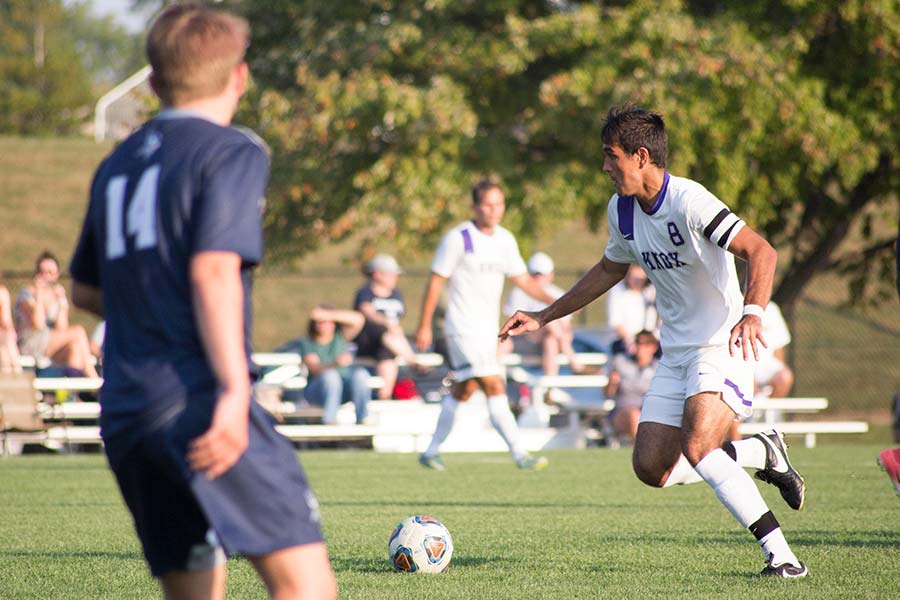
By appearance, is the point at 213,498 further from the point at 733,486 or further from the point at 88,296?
the point at 733,486

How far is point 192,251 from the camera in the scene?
268cm

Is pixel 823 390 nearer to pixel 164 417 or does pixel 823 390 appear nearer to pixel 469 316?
pixel 469 316

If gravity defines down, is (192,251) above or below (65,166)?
above

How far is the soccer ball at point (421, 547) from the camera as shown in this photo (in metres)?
5.50

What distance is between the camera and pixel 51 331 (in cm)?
1514

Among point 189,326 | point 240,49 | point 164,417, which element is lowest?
point 164,417

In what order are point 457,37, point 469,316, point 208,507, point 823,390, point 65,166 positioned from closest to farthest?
point 208,507
point 469,316
point 457,37
point 823,390
point 65,166

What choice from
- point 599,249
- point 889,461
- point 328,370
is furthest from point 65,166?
point 889,461

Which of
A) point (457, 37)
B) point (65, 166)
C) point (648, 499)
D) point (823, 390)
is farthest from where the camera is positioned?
point (65, 166)

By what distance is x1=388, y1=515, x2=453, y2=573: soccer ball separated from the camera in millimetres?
5496

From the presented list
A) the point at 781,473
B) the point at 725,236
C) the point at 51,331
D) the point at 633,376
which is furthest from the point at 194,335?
the point at 51,331

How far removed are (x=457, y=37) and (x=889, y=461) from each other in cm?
1516

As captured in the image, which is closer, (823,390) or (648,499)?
(648,499)

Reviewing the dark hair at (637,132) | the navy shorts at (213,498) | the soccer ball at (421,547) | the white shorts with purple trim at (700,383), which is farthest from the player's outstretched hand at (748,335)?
the navy shorts at (213,498)
